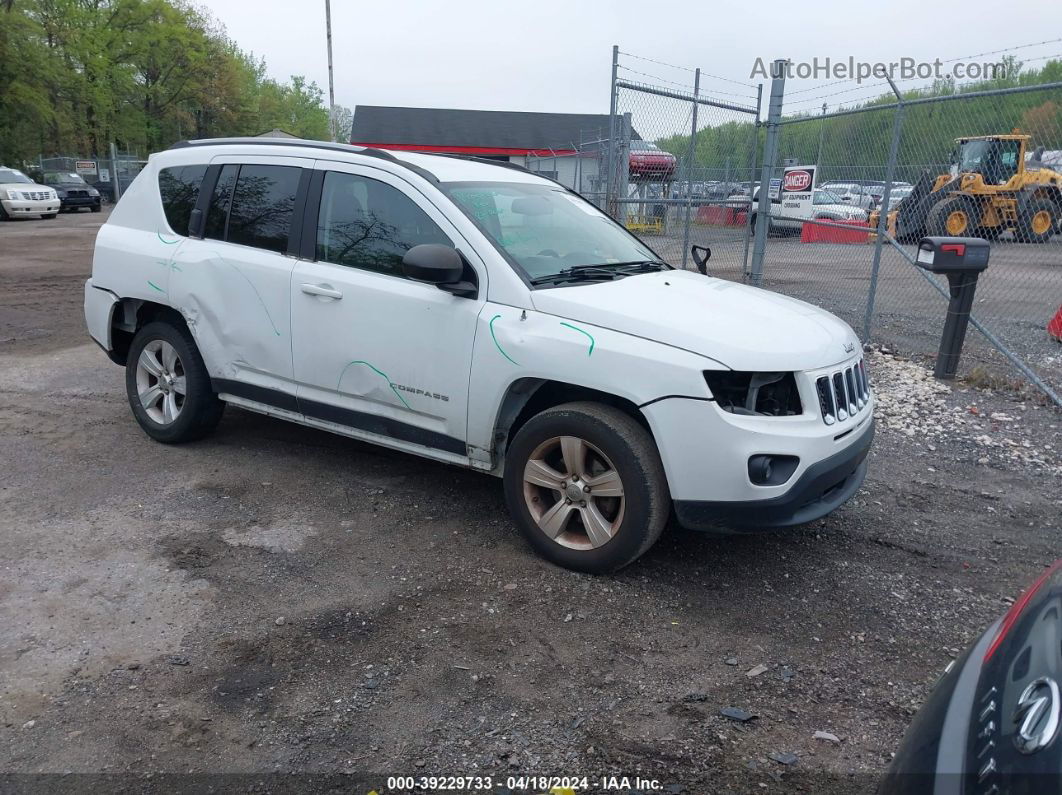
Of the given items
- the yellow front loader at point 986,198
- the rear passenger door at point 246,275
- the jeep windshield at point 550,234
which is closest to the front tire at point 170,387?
the rear passenger door at point 246,275

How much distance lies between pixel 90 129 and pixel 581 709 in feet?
182

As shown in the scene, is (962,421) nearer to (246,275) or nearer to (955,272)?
(955,272)

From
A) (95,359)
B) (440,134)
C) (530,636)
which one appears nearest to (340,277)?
(530,636)

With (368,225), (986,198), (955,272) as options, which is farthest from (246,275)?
(986,198)

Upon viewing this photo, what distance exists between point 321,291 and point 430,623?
1.92 metres

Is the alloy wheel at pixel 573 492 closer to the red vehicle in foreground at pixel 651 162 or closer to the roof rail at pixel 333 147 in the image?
the roof rail at pixel 333 147

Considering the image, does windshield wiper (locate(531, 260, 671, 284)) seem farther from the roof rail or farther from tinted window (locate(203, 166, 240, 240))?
tinted window (locate(203, 166, 240, 240))

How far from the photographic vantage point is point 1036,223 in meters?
8.23

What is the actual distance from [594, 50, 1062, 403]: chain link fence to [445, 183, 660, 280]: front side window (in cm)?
368

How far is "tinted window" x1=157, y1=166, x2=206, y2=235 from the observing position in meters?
5.12

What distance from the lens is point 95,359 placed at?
7.84m

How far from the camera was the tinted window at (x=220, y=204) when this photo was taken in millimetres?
4957

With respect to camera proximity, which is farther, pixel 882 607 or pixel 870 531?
pixel 870 531

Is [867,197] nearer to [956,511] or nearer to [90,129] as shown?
[956,511]
